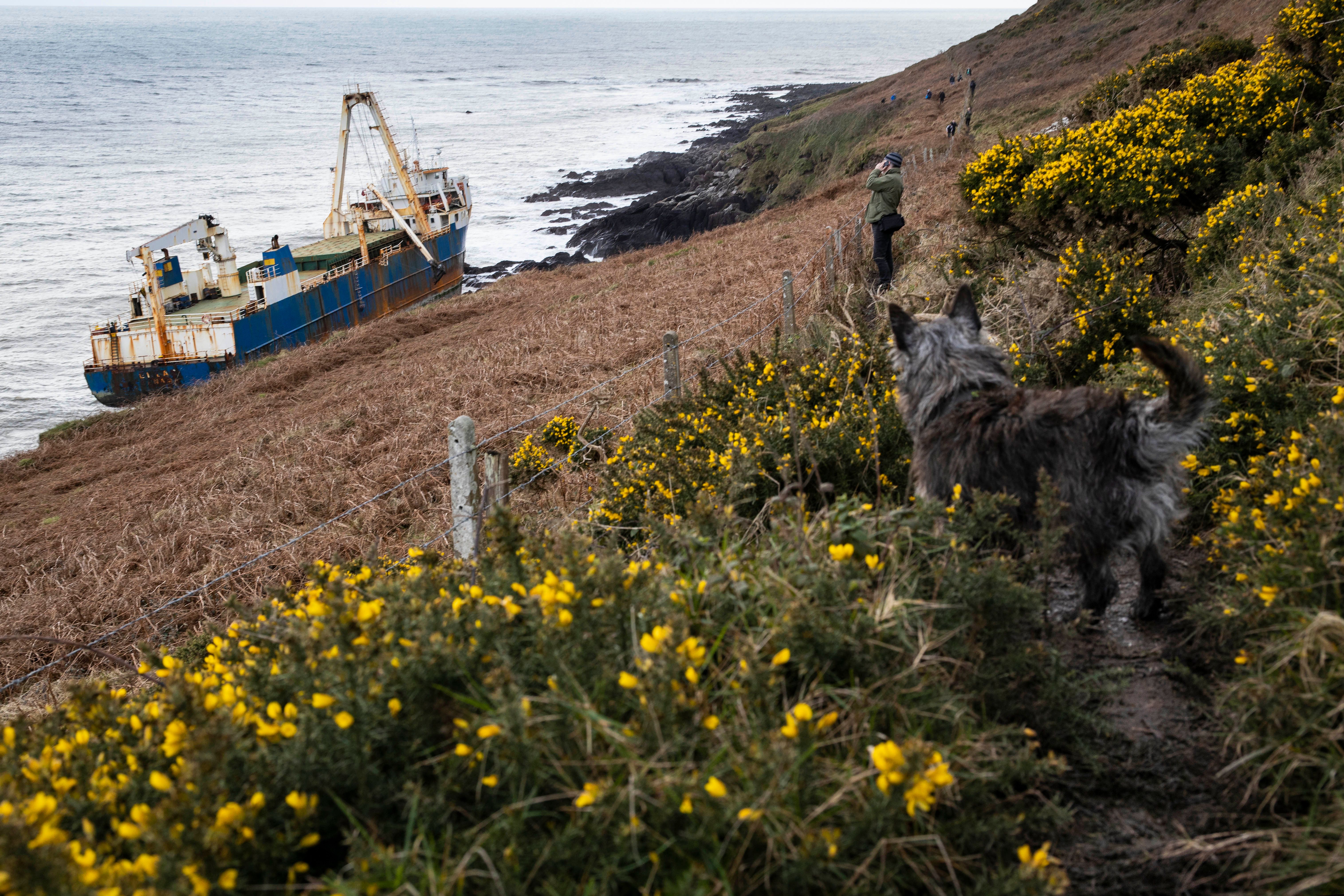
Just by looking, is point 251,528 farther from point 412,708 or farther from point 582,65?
point 582,65

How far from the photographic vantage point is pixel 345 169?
3120cm

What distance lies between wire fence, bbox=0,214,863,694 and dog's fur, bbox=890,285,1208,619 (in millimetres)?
2443

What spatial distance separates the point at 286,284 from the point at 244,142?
52.8m

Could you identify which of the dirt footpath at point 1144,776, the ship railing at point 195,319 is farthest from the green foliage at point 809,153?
the dirt footpath at point 1144,776

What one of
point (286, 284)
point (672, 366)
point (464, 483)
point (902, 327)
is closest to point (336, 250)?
point (286, 284)

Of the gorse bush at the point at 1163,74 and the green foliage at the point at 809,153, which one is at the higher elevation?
the green foliage at the point at 809,153

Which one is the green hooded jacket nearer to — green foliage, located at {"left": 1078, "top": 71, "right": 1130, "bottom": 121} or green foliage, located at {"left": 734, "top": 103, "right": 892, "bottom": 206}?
green foliage, located at {"left": 1078, "top": 71, "right": 1130, "bottom": 121}

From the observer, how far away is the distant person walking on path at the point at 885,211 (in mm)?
10539

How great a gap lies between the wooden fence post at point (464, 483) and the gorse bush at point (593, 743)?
1.90m

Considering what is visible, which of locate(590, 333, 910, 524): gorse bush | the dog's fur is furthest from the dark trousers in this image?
the dog's fur

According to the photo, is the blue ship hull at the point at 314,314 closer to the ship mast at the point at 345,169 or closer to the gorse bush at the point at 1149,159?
the ship mast at the point at 345,169

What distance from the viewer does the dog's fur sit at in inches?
130

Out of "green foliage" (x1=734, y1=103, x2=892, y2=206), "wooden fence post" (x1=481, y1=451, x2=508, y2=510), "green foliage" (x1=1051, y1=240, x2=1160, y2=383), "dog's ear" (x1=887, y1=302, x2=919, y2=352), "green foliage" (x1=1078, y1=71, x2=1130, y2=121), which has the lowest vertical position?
"wooden fence post" (x1=481, y1=451, x2=508, y2=510)

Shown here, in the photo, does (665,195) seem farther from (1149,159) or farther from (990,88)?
(1149,159)
